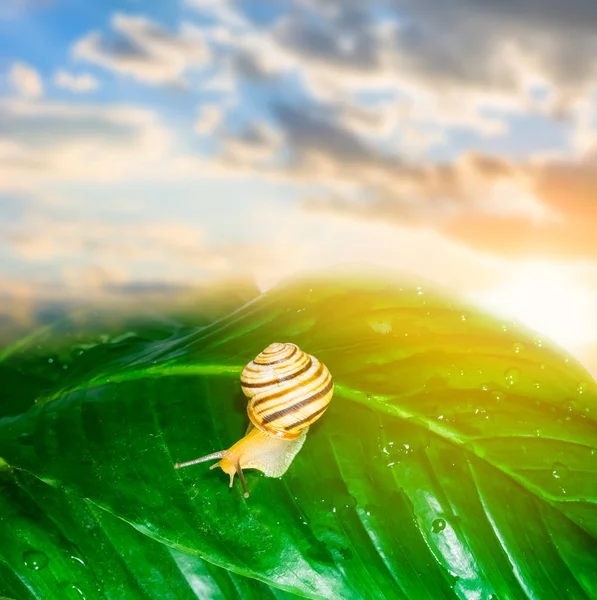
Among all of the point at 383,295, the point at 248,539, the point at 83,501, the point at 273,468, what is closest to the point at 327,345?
the point at 383,295

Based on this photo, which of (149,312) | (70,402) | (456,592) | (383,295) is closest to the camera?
(456,592)

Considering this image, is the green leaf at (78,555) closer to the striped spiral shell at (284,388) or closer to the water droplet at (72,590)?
the water droplet at (72,590)

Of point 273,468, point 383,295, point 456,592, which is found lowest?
point 456,592

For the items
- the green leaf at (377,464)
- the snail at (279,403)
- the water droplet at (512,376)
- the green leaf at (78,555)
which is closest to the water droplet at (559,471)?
the green leaf at (377,464)

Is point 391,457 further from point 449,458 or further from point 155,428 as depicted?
point 155,428

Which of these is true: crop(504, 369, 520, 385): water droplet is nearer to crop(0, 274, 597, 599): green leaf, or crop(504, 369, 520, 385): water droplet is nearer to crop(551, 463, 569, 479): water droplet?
crop(0, 274, 597, 599): green leaf

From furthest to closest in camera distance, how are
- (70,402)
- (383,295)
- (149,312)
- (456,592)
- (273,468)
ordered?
(149,312), (383,295), (70,402), (273,468), (456,592)
